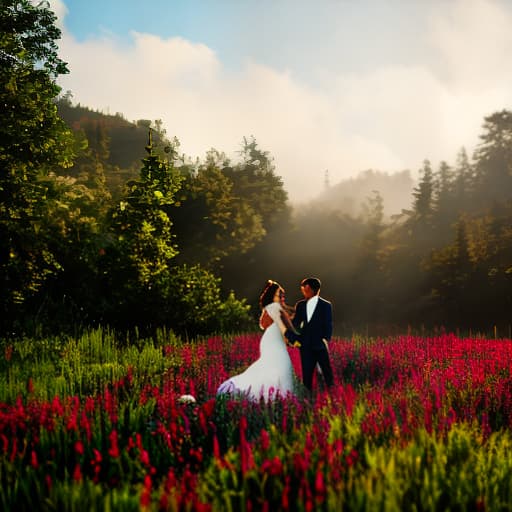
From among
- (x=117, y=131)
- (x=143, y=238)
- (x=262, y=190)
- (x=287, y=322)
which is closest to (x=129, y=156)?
(x=117, y=131)

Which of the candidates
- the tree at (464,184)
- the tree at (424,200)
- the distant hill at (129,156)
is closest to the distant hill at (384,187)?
the distant hill at (129,156)

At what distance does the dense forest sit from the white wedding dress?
24.3 ft

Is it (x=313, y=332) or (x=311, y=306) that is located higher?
(x=311, y=306)

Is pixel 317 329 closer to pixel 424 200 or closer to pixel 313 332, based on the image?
pixel 313 332

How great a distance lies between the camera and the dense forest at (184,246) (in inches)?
523

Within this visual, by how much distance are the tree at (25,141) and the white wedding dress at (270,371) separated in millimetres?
8035

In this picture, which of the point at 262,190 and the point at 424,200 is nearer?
the point at 262,190

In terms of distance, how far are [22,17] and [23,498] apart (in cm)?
1376

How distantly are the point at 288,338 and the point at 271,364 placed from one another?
471 millimetres

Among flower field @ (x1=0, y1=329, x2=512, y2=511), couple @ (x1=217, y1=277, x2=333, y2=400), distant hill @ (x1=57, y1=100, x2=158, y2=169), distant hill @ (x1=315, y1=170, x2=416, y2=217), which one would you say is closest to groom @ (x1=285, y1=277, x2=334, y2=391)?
couple @ (x1=217, y1=277, x2=333, y2=400)

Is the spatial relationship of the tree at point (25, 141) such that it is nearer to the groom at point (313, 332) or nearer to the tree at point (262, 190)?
the groom at point (313, 332)

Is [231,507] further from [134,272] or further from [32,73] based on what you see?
[32,73]

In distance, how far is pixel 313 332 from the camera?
6.93m

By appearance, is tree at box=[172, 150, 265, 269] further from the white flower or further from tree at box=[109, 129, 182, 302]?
the white flower
